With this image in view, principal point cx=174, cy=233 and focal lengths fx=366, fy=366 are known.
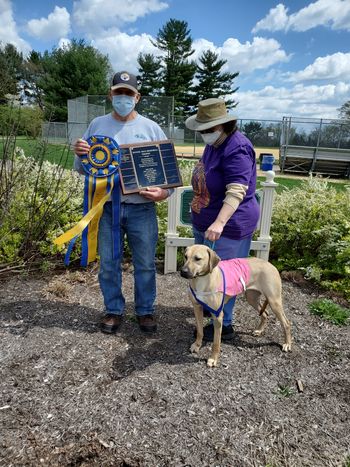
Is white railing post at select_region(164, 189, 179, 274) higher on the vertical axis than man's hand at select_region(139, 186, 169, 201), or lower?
lower

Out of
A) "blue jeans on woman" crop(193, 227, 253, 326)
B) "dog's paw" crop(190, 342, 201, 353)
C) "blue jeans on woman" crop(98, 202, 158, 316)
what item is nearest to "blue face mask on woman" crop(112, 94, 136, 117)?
"blue jeans on woman" crop(98, 202, 158, 316)

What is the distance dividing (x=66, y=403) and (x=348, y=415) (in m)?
2.01

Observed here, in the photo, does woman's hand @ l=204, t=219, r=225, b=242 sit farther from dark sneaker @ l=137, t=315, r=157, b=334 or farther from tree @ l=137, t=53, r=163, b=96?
tree @ l=137, t=53, r=163, b=96

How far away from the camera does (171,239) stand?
16.1 ft

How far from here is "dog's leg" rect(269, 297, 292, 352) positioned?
3207 millimetres

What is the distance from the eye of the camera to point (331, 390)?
2871mm

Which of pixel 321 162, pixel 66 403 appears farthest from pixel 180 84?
pixel 66 403

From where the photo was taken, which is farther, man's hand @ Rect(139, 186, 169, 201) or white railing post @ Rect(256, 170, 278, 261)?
white railing post @ Rect(256, 170, 278, 261)

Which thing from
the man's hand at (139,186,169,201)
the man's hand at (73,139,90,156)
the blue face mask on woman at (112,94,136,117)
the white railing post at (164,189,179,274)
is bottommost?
the white railing post at (164,189,179,274)

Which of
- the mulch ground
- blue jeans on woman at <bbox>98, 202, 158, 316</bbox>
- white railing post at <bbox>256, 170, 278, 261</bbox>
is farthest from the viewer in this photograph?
white railing post at <bbox>256, 170, 278, 261</bbox>

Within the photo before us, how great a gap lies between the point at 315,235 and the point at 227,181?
2512 millimetres

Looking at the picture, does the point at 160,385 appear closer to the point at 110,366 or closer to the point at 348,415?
the point at 110,366

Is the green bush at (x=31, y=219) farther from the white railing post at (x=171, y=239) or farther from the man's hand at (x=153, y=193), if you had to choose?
the man's hand at (x=153, y=193)

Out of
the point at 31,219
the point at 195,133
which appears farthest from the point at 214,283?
the point at 195,133
